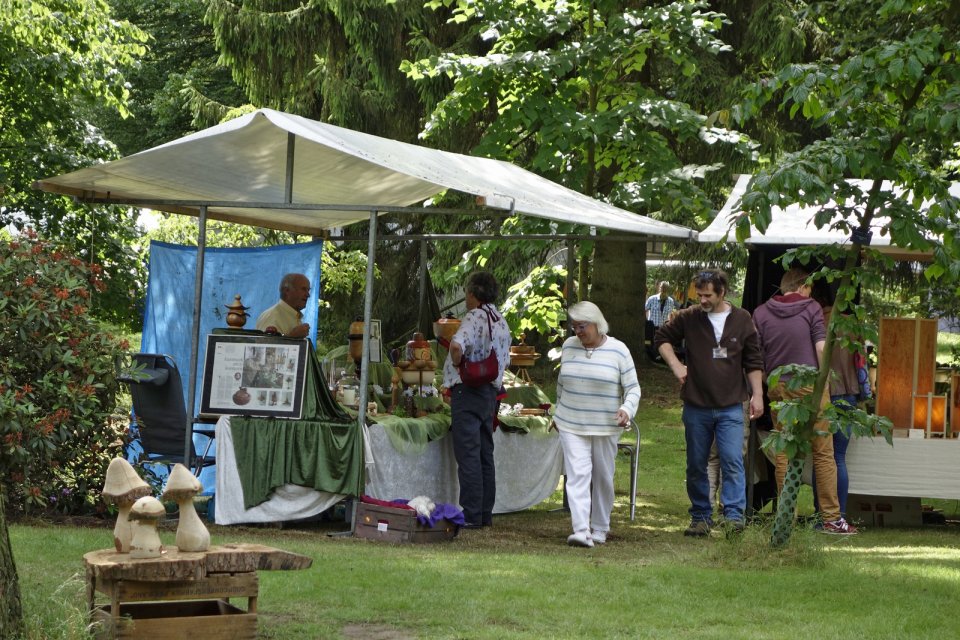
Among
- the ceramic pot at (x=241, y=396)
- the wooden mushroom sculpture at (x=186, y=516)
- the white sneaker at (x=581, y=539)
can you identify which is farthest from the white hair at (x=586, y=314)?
the wooden mushroom sculpture at (x=186, y=516)

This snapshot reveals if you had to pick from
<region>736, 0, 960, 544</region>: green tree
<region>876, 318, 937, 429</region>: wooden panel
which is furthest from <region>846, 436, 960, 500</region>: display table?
<region>736, 0, 960, 544</region>: green tree

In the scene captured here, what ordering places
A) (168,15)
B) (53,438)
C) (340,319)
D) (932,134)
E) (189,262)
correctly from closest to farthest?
(932,134), (53,438), (189,262), (340,319), (168,15)

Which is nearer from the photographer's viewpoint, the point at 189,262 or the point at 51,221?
the point at 189,262

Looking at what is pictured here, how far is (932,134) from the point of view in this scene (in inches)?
253

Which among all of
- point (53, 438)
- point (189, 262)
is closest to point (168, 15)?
point (189, 262)

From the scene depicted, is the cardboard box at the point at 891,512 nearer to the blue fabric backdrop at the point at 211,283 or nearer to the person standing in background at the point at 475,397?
the person standing in background at the point at 475,397

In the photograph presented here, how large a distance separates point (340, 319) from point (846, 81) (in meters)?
11.1

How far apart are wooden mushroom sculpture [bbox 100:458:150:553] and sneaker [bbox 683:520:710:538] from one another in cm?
442

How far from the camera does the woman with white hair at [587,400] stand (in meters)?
7.71

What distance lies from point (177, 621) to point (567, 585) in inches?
87.0

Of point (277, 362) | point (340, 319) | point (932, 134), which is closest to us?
point (932, 134)

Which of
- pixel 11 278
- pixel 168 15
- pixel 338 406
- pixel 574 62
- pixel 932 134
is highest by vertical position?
pixel 168 15

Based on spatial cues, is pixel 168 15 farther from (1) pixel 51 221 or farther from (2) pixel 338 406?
(2) pixel 338 406

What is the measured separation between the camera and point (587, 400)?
25.3ft
